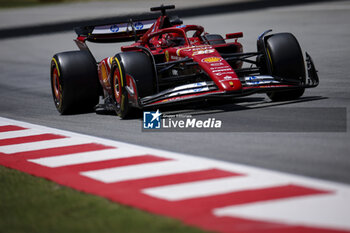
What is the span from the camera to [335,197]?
579 centimetres

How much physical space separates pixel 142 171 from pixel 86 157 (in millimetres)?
1157

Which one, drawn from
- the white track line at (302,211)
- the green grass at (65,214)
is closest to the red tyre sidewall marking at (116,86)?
the green grass at (65,214)

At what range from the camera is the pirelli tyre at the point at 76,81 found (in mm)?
11492

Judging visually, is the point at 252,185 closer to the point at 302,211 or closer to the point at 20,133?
the point at 302,211

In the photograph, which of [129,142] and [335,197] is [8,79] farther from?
[335,197]

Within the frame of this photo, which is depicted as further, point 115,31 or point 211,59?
point 115,31

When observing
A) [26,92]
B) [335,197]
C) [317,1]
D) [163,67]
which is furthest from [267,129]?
[317,1]

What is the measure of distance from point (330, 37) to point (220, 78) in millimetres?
12399

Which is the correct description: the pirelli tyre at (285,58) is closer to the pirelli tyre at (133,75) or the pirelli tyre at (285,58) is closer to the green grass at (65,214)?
the pirelli tyre at (133,75)

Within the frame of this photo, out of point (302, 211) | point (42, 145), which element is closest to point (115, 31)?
point (42, 145)

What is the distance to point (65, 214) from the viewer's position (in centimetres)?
605

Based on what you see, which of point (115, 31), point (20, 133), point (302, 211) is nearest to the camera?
point (302, 211)

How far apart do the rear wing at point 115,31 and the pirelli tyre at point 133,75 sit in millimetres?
2163

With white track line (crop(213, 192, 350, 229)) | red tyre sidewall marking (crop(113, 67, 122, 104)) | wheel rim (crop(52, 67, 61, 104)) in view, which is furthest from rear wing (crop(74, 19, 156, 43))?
white track line (crop(213, 192, 350, 229))
